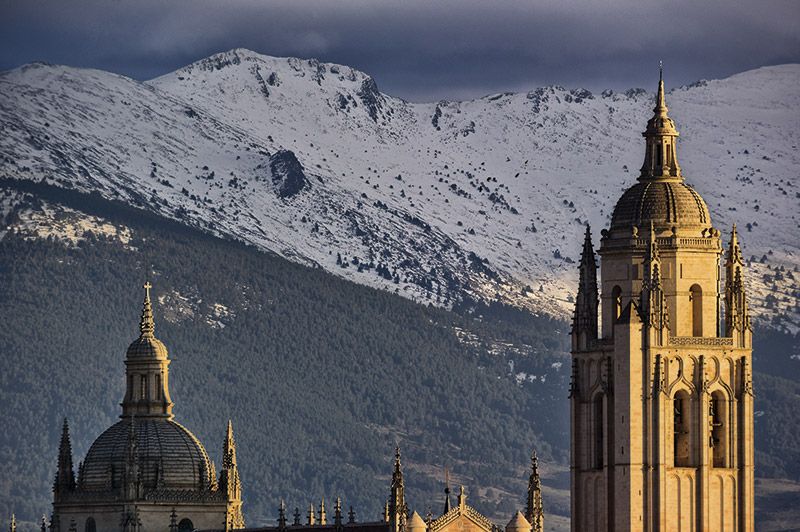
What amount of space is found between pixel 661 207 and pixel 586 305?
6081 millimetres

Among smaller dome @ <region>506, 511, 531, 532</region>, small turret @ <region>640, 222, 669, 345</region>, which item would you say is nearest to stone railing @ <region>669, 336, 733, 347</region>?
small turret @ <region>640, 222, 669, 345</region>

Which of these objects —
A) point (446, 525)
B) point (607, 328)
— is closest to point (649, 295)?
point (607, 328)

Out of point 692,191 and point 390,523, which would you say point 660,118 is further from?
point 390,523

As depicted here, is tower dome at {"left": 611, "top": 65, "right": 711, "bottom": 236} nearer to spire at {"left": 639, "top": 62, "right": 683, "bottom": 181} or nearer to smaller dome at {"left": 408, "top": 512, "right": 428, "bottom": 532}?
spire at {"left": 639, "top": 62, "right": 683, "bottom": 181}

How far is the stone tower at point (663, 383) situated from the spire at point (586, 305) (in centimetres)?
10

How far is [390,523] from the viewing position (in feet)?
640

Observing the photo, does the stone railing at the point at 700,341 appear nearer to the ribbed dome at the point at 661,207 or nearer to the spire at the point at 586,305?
the spire at the point at 586,305

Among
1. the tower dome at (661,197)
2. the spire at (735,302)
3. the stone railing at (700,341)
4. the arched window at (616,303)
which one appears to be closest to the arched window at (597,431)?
the arched window at (616,303)

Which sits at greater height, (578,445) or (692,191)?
(692,191)

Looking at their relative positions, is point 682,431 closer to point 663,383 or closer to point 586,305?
point 663,383

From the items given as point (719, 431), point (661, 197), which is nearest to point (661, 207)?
point (661, 197)

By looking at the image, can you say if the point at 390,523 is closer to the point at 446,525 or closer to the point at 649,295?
the point at 446,525

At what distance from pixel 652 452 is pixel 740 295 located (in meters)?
9.62

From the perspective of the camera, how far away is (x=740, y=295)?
190750 mm
